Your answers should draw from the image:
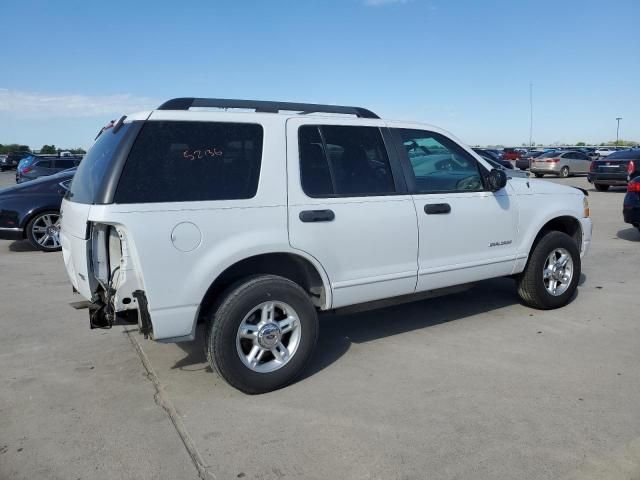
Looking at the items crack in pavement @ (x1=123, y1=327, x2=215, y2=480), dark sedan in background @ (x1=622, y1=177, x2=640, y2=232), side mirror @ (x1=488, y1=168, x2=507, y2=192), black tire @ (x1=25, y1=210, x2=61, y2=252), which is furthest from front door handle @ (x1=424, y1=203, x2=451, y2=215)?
black tire @ (x1=25, y1=210, x2=61, y2=252)

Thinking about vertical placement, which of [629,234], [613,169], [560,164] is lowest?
[629,234]

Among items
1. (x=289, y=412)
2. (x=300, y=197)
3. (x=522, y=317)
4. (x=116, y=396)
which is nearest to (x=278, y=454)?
(x=289, y=412)

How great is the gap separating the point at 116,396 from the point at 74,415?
1.02 ft

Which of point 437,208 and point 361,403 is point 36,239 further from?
point 361,403

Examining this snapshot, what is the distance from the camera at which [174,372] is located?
4.04 metres

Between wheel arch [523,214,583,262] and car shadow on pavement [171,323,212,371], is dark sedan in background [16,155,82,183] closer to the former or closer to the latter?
car shadow on pavement [171,323,212,371]

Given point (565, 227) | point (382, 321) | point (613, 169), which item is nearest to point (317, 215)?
point (382, 321)

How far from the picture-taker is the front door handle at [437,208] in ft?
14.1

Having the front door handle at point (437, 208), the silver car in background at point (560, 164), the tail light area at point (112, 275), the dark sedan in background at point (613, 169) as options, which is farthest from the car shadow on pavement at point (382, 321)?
the silver car in background at point (560, 164)

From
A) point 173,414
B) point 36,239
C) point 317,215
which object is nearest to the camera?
point 173,414

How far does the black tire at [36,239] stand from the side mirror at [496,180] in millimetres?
7545

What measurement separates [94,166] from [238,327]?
1478 millimetres

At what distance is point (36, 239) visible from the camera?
912 centimetres

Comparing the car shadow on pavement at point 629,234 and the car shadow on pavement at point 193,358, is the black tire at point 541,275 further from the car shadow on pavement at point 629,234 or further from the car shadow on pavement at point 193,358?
the car shadow on pavement at point 629,234
